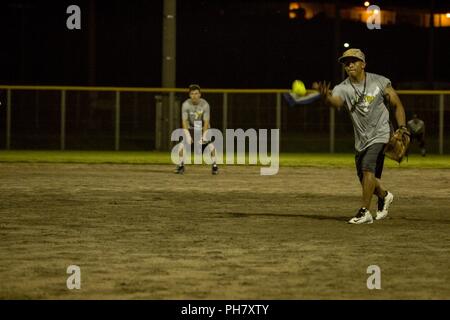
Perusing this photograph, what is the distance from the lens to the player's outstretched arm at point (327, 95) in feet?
40.8

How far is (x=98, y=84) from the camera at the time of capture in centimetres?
7994

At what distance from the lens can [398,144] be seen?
13.5m

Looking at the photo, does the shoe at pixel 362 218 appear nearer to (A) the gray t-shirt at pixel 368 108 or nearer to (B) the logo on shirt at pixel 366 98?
(A) the gray t-shirt at pixel 368 108

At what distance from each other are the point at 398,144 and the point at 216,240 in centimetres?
319

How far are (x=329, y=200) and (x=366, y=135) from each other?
363cm

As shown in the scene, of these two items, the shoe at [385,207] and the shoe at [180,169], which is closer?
the shoe at [385,207]

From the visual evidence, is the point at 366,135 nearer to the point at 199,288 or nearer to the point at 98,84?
the point at 199,288

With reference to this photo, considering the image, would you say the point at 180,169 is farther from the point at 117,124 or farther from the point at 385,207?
the point at 117,124

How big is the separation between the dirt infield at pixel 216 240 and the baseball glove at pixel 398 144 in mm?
871

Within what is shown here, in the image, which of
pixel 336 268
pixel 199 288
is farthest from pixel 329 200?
pixel 199 288

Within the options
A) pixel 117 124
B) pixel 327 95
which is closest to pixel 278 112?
pixel 117 124
